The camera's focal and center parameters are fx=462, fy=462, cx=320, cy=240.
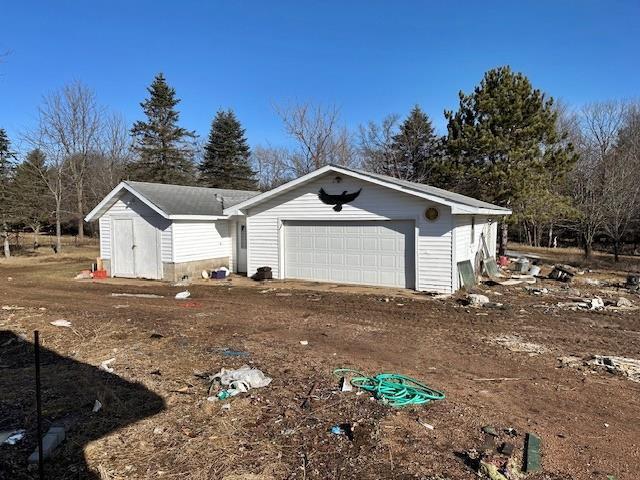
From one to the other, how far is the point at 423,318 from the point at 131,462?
23.6 feet

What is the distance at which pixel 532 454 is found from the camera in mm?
4059

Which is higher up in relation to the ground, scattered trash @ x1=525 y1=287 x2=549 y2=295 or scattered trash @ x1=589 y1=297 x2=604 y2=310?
scattered trash @ x1=525 y1=287 x2=549 y2=295

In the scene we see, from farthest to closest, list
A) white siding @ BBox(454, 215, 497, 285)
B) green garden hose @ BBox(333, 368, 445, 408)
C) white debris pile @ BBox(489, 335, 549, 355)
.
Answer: white siding @ BBox(454, 215, 497, 285) → white debris pile @ BBox(489, 335, 549, 355) → green garden hose @ BBox(333, 368, 445, 408)

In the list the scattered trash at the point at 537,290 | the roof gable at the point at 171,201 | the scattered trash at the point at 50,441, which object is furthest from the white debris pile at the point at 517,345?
the roof gable at the point at 171,201

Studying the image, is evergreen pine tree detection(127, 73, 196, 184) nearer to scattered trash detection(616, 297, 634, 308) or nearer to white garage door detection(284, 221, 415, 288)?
white garage door detection(284, 221, 415, 288)

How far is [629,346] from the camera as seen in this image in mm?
7727

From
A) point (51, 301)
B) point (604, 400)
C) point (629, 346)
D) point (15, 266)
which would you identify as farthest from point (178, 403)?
point (15, 266)

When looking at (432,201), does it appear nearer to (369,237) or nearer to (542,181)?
(369,237)

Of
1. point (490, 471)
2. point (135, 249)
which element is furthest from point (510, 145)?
point (490, 471)

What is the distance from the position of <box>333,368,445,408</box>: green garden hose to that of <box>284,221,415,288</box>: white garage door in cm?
773

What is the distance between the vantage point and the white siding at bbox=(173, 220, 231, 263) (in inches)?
623

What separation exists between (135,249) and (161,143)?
24.3 metres

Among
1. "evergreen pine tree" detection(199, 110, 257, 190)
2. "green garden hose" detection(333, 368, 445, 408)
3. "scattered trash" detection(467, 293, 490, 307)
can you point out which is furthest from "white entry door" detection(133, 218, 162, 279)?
"evergreen pine tree" detection(199, 110, 257, 190)

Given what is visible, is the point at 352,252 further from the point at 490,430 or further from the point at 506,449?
the point at 506,449
